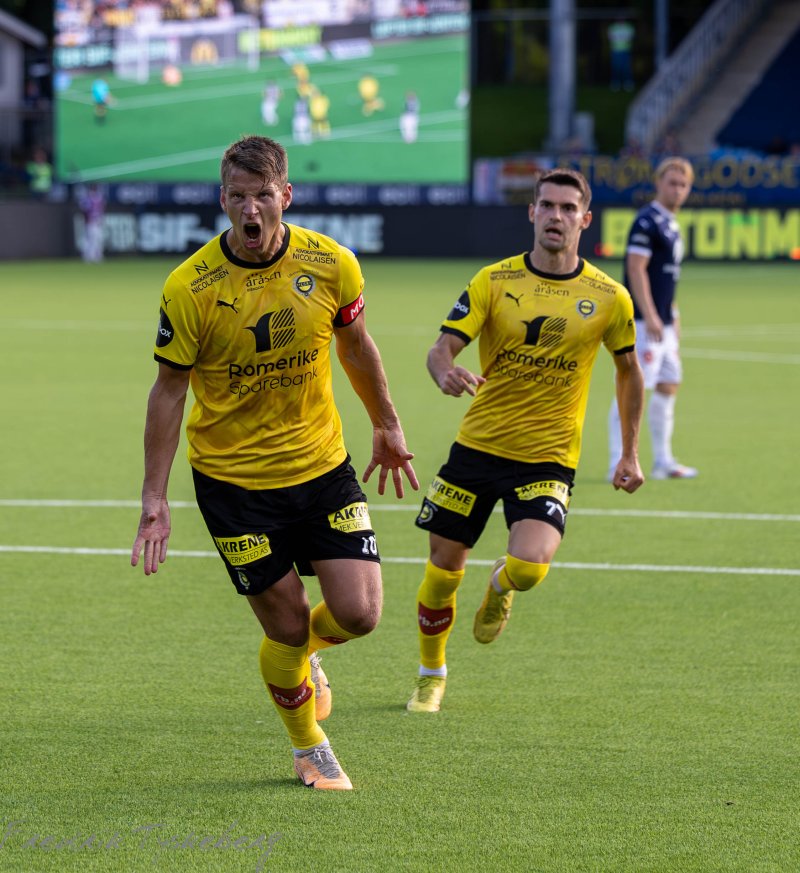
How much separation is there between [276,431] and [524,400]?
1730 millimetres

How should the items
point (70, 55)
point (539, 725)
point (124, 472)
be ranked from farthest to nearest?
1. point (70, 55)
2. point (124, 472)
3. point (539, 725)

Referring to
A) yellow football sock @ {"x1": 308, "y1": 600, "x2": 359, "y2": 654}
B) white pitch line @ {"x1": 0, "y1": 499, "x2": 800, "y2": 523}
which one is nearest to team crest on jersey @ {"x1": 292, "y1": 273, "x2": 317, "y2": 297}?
yellow football sock @ {"x1": 308, "y1": 600, "x2": 359, "y2": 654}

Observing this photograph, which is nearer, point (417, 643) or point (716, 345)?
point (417, 643)

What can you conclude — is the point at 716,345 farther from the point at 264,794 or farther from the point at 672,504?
the point at 264,794

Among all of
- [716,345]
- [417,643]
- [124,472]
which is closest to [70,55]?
[716,345]

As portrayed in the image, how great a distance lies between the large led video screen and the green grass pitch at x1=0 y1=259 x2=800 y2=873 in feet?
94.2

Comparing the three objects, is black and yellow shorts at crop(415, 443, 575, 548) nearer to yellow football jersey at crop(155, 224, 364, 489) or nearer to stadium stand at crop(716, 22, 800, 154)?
yellow football jersey at crop(155, 224, 364, 489)

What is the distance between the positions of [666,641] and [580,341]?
5.64 ft

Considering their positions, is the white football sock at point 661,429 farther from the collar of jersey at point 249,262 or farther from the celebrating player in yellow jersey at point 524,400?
the collar of jersey at point 249,262

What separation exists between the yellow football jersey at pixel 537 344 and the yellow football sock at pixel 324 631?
4.40 ft

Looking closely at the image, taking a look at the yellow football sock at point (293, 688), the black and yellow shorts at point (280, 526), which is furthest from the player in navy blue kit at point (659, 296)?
the yellow football sock at point (293, 688)

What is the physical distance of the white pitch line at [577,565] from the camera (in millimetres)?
9469

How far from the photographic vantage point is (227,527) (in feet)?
19.1

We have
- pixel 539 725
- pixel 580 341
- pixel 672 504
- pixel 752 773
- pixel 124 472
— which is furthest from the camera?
pixel 124 472
